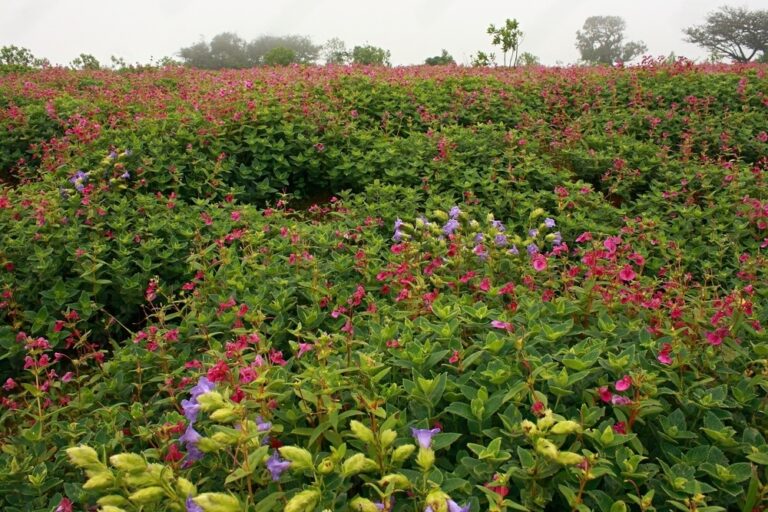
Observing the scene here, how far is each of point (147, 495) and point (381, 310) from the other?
135 centimetres

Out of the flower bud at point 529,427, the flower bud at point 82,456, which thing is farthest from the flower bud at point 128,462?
the flower bud at point 529,427

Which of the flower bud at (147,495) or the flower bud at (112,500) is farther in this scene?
the flower bud at (112,500)

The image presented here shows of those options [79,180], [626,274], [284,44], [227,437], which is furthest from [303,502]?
[284,44]

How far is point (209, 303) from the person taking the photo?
2904 millimetres

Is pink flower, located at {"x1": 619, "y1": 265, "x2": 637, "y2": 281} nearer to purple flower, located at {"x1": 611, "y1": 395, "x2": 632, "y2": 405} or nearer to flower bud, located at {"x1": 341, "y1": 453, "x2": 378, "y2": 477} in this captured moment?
purple flower, located at {"x1": 611, "y1": 395, "x2": 632, "y2": 405}

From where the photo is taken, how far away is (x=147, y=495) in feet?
4.41

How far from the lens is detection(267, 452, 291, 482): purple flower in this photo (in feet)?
4.75

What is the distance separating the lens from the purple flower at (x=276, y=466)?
1.45 metres

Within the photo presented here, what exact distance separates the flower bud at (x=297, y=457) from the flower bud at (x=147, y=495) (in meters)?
0.30

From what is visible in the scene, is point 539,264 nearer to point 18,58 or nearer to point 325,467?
point 325,467

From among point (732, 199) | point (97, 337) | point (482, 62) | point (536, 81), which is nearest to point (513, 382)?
point (97, 337)

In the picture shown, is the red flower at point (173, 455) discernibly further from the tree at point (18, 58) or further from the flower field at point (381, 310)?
the tree at point (18, 58)

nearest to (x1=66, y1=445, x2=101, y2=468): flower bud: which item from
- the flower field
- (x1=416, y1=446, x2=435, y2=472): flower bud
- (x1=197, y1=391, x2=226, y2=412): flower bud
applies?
the flower field

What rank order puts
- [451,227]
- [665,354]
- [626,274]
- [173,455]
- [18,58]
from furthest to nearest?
1. [18,58]
2. [451,227]
3. [626,274]
4. [665,354]
5. [173,455]
